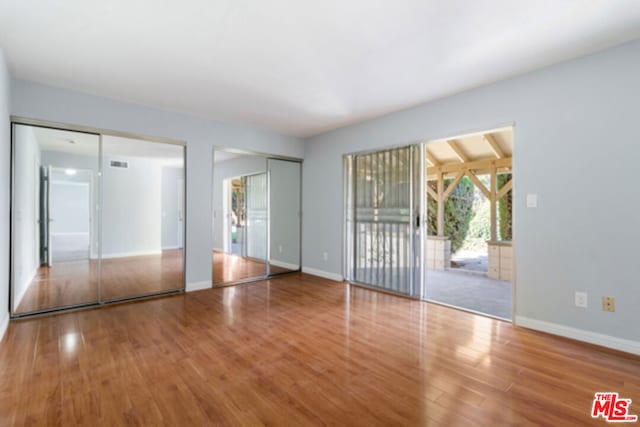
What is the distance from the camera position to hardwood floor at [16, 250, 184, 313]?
364 centimetres

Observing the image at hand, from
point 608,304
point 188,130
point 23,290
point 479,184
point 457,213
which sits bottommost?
point 23,290

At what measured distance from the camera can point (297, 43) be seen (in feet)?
7.95

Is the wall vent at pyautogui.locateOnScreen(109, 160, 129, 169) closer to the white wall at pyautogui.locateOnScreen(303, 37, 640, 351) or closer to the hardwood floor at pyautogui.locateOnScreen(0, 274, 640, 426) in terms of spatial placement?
the hardwood floor at pyautogui.locateOnScreen(0, 274, 640, 426)

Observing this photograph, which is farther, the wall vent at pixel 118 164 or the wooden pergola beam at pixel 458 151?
the wooden pergola beam at pixel 458 151

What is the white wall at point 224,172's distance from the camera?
20.2 ft

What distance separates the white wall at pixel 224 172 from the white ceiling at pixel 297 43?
2.60 metres

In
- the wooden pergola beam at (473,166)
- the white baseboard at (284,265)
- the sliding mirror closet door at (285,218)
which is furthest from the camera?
the wooden pergola beam at (473,166)

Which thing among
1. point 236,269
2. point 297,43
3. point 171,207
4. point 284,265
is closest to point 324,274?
point 284,265

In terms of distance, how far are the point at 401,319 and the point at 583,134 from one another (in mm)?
2449

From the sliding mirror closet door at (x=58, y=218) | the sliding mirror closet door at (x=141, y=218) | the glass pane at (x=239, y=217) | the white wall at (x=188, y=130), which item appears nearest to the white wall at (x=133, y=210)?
the sliding mirror closet door at (x=141, y=218)

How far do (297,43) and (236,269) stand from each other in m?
4.39

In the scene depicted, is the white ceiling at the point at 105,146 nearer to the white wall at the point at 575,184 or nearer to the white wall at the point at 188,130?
the white wall at the point at 188,130

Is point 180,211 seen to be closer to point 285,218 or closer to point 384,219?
point 285,218

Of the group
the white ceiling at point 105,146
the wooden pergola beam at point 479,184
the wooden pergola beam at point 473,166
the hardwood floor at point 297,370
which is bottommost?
the hardwood floor at point 297,370
